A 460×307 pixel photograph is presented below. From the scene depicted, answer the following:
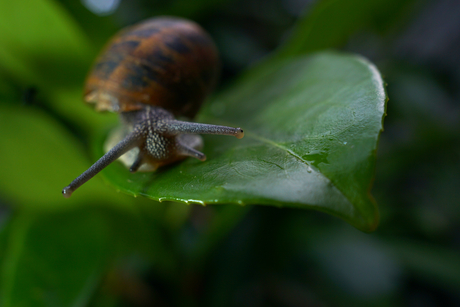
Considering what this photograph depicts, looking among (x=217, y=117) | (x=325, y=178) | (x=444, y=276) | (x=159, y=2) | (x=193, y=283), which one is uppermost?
(x=325, y=178)

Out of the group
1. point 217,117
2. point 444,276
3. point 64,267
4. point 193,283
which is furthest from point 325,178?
point 444,276

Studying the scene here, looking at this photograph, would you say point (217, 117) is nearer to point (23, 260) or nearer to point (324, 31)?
point (324, 31)

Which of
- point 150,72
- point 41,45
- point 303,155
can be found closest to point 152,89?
point 150,72

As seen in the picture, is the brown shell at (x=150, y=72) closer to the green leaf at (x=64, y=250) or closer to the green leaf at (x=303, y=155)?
the green leaf at (x=303, y=155)

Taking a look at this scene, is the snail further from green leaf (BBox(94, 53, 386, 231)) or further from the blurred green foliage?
the blurred green foliage

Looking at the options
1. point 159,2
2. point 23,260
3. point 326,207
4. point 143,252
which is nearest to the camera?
point 326,207

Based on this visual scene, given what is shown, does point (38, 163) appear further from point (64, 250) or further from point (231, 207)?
point (231, 207)
